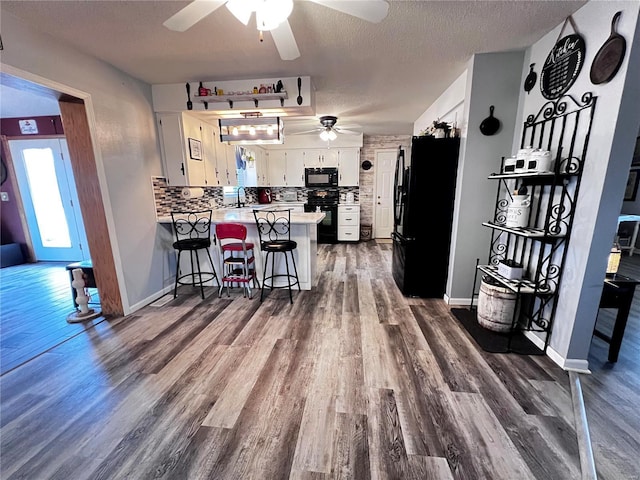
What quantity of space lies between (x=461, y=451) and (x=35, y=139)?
22.0ft

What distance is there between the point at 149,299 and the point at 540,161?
4.02m

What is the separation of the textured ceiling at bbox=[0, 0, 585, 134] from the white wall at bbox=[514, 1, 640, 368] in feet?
1.05

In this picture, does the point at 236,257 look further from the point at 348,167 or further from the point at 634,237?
the point at 634,237

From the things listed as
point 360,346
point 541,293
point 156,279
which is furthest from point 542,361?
point 156,279

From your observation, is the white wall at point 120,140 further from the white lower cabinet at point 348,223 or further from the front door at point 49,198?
the white lower cabinet at point 348,223

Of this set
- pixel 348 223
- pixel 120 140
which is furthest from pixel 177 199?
pixel 348 223

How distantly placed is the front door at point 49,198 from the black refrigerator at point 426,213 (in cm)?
536

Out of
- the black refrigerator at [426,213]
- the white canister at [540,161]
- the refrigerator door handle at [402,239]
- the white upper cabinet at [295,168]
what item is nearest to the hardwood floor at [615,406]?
the black refrigerator at [426,213]

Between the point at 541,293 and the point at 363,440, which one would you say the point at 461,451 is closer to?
the point at 363,440

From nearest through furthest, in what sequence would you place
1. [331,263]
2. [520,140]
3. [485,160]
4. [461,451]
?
[461,451] → [520,140] → [485,160] → [331,263]

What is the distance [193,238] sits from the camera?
3375mm

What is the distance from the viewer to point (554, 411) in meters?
1.56

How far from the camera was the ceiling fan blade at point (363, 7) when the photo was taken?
133cm

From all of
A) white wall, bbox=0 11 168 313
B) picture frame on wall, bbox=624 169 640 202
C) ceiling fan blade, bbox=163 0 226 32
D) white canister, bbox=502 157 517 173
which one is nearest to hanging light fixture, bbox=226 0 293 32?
ceiling fan blade, bbox=163 0 226 32
